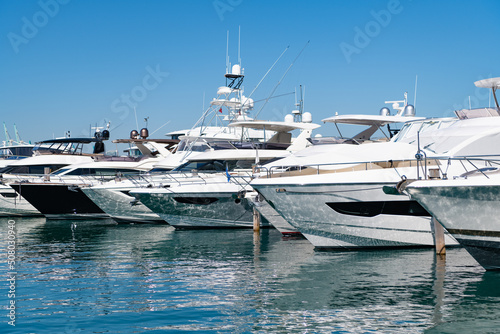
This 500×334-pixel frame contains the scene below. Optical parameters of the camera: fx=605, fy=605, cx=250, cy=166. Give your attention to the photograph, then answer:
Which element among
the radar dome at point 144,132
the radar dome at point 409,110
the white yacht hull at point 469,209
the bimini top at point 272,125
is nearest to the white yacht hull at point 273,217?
the white yacht hull at point 469,209

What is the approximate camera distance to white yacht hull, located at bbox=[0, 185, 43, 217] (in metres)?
28.7

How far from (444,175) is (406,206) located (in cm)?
278

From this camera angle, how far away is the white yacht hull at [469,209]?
1026 centimetres

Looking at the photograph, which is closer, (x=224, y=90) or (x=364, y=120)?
(x=364, y=120)

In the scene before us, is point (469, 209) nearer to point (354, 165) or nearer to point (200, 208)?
point (354, 165)

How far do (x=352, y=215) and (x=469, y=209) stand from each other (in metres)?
4.06

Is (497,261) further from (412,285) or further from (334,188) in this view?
(334,188)

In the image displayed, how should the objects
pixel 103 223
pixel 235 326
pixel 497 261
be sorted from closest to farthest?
1. pixel 235 326
2. pixel 497 261
3. pixel 103 223

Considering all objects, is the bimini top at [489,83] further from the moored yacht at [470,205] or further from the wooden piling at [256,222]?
the wooden piling at [256,222]

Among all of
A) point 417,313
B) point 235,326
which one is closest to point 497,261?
point 417,313

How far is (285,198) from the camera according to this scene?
576 inches

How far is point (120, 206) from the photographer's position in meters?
23.8

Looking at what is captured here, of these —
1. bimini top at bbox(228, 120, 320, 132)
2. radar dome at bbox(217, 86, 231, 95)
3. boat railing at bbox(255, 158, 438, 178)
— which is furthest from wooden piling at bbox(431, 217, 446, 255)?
radar dome at bbox(217, 86, 231, 95)

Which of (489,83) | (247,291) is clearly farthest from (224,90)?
(247,291)
